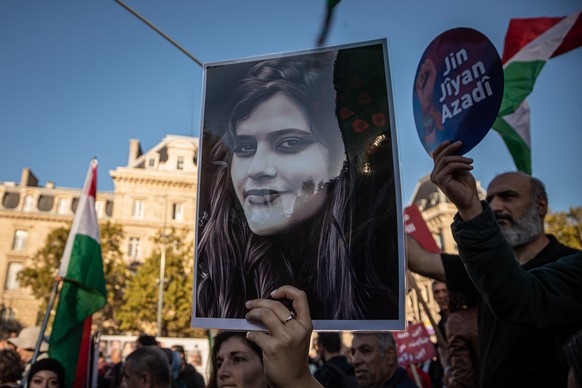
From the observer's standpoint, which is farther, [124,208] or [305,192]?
[124,208]

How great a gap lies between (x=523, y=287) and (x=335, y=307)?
636 millimetres

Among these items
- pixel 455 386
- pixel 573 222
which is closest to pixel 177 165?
pixel 573 222

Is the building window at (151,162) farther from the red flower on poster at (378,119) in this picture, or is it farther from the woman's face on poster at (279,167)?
the red flower on poster at (378,119)

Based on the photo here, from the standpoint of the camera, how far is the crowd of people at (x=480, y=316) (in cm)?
126

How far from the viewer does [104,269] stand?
1161 inches

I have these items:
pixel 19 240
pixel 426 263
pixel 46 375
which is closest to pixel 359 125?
pixel 426 263

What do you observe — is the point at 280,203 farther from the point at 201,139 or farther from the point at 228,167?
the point at 201,139

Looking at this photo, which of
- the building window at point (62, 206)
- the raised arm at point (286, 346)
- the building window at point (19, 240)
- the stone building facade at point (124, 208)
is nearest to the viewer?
the raised arm at point (286, 346)

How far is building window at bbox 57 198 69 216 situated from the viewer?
50.3m

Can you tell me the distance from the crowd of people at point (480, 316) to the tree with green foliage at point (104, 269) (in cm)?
2765

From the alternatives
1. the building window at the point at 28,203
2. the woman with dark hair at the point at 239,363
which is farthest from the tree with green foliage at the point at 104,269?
the woman with dark hair at the point at 239,363

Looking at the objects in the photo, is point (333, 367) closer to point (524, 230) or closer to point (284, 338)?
point (524, 230)

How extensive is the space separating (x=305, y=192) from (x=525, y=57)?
4161 mm

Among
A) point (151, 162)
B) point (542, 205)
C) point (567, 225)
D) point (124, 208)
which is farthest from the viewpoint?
point (151, 162)
